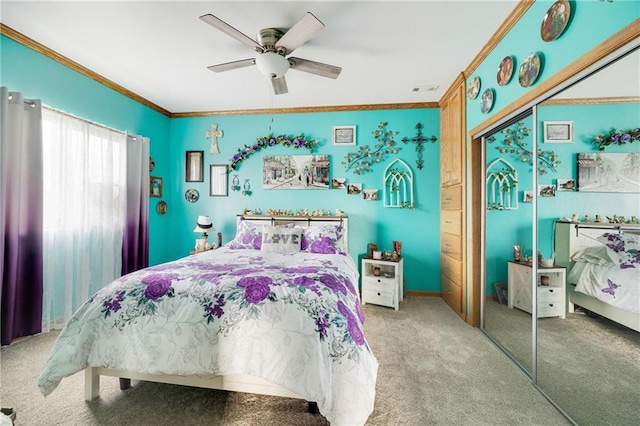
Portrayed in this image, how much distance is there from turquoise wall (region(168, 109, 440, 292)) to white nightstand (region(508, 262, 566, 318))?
1.68m

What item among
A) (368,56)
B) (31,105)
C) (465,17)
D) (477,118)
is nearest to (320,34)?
(368,56)

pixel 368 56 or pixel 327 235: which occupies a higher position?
pixel 368 56

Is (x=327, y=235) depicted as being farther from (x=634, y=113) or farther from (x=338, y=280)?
(x=634, y=113)

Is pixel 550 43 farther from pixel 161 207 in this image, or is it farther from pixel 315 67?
pixel 161 207

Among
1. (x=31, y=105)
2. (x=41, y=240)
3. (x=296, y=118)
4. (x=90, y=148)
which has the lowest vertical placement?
(x=41, y=240)

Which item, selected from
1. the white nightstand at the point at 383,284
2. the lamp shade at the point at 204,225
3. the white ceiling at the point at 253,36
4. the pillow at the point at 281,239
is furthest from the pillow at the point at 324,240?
the white ceiling at the point at 253,36

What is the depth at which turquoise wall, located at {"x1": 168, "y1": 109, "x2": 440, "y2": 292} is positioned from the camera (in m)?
3.88

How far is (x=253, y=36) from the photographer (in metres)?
2.45

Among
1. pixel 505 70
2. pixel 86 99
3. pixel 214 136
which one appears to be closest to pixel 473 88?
pixel 505 70

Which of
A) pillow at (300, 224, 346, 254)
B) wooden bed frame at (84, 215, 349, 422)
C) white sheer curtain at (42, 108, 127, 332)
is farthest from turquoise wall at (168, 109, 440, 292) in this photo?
wooden bed frame at (84, 215, 349, 422)

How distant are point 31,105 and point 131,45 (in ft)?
3.47

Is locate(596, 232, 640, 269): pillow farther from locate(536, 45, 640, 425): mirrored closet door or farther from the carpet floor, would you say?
the carpet floor

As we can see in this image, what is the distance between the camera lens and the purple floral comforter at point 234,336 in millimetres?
1426

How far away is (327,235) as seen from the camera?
3.25 m
